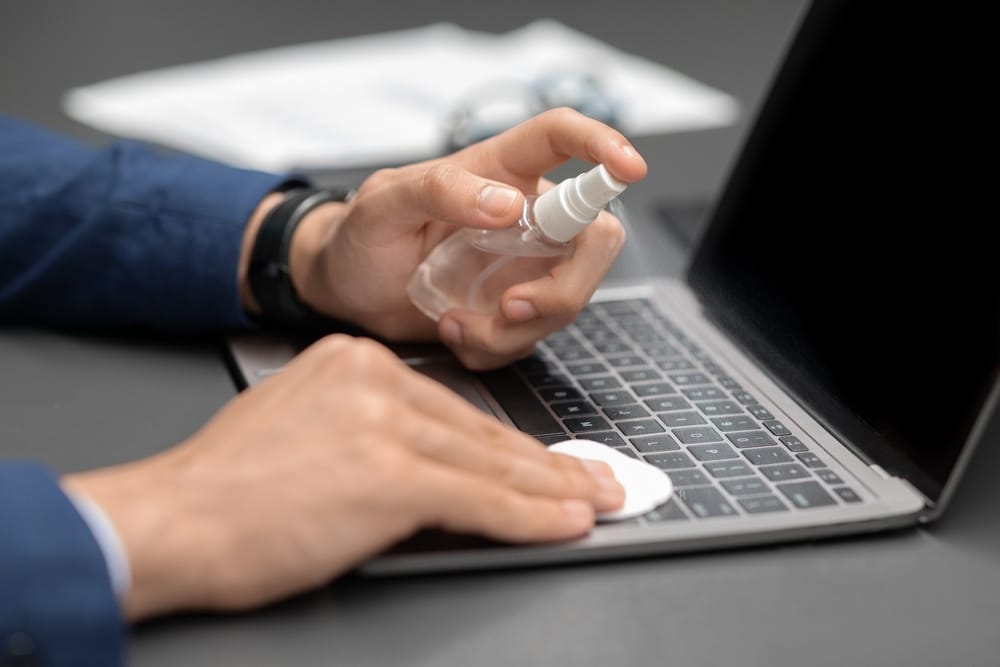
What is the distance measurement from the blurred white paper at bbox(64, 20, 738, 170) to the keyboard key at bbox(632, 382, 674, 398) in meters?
0.53

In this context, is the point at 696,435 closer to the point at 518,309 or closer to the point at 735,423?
the point at 735,423

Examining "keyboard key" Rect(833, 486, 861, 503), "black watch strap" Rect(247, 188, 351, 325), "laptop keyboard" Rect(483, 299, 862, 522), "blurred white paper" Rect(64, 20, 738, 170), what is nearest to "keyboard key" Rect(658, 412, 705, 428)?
"laptop keyboard" Rect(483, 299, 862, 522)

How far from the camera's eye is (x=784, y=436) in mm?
671

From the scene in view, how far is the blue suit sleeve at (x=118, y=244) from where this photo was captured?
0.85m

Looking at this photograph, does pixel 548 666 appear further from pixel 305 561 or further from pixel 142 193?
pixel 142 193

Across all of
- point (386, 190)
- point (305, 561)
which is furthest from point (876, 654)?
point (386, 190)

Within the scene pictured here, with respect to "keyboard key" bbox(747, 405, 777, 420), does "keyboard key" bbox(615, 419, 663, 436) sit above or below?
below

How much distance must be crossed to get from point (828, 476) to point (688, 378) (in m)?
0.15

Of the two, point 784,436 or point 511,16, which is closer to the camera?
point 784,436

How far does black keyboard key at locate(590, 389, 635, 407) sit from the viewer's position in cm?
71

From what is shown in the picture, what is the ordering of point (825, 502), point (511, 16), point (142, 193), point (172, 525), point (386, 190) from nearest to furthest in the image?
point (172, 525)
point (825, 502)
point (386, 190)
point (142, 193)
point (511, 16)

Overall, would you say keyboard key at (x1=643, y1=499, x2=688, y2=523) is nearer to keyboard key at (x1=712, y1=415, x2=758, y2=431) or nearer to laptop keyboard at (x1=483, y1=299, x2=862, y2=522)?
laptop keyboard at (x1=483, y1=299, x2=862, y2=522)

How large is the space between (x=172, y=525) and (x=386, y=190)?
32 cm

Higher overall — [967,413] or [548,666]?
[967,413]
